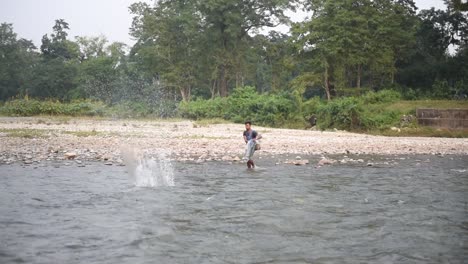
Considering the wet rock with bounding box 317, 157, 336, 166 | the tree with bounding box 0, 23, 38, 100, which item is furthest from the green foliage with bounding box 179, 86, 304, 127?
the tree with bounding box 0, 23, 38, 100

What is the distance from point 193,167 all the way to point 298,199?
6.18 meters

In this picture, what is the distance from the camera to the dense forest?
4766 centimetres

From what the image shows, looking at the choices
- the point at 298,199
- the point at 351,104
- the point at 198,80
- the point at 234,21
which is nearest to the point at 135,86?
the point at 198,80

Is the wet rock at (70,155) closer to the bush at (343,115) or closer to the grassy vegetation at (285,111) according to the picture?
the grassy vegetation at (285,111)

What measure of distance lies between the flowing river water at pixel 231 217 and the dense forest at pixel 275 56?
2913cm

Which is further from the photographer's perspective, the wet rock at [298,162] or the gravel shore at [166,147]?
the gravel shore at [166,147]

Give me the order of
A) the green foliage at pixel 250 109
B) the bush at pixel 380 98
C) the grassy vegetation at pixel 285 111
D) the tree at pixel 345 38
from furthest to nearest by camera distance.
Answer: the tree at pixel 345 38, the bush at pixel 380 98, the green foliage at pixel 250 109, the grassy vegetation at pixel 285 111

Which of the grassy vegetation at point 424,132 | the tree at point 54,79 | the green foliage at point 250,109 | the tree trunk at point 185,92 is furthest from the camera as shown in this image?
the tree at point 54,79

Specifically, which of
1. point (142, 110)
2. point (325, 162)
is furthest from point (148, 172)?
point (142, 110)

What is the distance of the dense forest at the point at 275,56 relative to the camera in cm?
4766

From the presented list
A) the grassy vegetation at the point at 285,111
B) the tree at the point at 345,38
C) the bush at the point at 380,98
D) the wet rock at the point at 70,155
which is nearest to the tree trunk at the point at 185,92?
the grassy vegetation at the point at 285,111

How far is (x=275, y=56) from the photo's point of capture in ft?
199

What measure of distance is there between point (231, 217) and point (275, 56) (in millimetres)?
53056

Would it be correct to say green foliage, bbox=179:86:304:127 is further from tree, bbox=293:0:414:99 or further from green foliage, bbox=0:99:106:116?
green foliage, bbox=0:99:106:116
